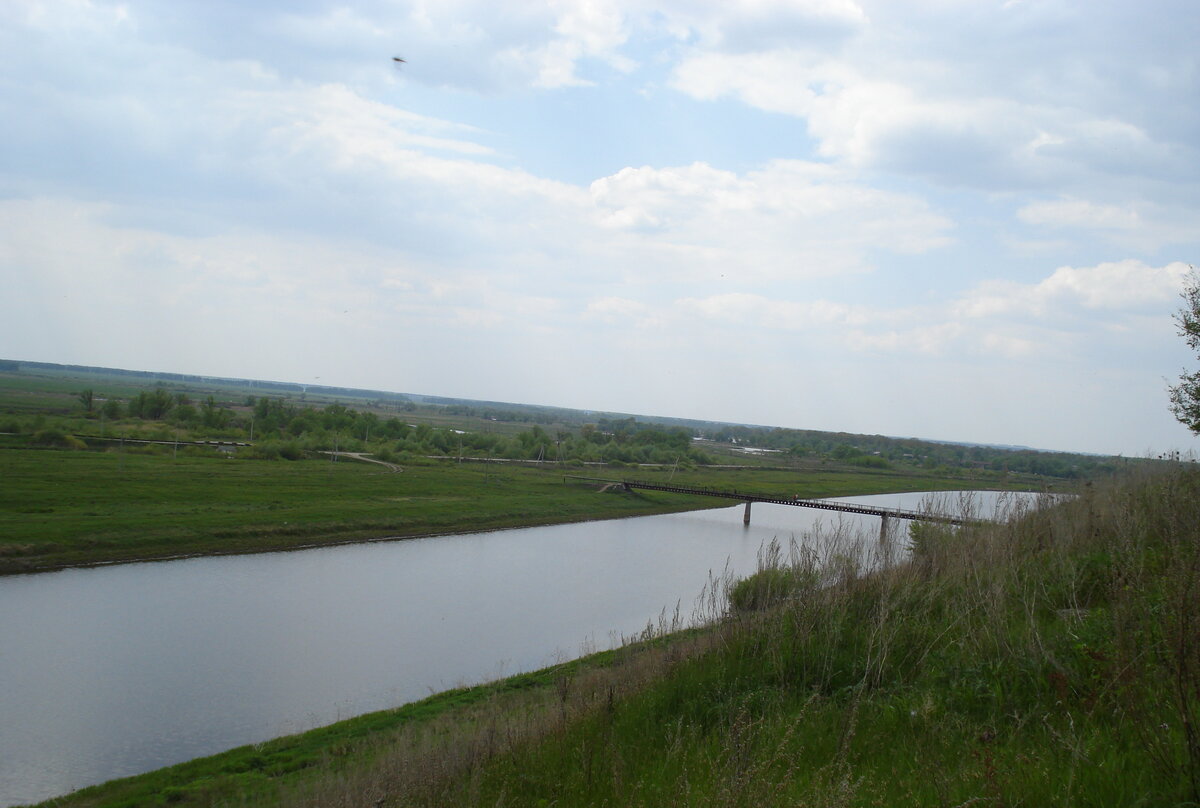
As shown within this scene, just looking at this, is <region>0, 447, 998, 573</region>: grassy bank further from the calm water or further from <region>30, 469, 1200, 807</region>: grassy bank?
<region>30, 469, 1200, 807</region>: grassy bank

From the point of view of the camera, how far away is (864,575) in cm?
902

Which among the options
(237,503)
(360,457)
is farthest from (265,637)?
(360,457)

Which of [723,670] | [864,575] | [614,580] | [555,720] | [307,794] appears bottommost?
[614,580]

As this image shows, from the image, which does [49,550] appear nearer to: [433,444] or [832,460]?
[433,444]

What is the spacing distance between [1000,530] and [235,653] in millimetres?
16272

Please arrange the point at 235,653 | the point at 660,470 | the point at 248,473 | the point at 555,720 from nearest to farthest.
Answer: the point at 555,720 → the point at 235,653 → the point at 248,473 → the point at 660,470

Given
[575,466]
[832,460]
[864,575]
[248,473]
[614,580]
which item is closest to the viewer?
[864,575]

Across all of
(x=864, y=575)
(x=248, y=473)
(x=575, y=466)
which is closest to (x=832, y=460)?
(x=575, y=466)

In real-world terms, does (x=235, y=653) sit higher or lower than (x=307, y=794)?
lower

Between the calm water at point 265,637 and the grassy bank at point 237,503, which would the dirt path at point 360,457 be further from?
the calm water at point 265,637

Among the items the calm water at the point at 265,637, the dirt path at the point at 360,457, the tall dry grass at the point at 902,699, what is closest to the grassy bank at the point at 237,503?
the dirt path at the point at 360,457

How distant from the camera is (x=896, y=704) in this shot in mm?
6125

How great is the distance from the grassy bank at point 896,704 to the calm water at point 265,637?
280cm

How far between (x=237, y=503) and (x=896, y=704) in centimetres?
3651
